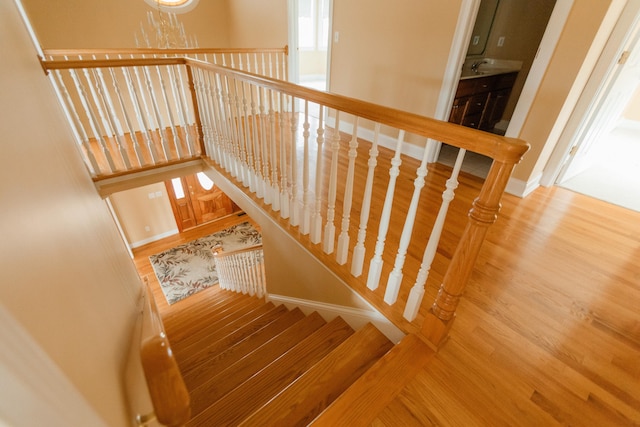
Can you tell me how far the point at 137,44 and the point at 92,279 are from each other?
16.4 feet

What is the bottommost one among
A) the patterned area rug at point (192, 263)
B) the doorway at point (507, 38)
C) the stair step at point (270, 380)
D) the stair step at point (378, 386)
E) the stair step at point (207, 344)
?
the patterned area rug at point (192, 263)

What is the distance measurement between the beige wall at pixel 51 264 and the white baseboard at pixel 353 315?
42.2 inches

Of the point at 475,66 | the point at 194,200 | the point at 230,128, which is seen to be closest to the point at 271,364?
the point at 230,128

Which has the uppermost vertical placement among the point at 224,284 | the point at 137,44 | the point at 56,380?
the point at 137,44

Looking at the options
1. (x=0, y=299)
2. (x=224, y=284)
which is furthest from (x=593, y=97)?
(x=224, y=284)

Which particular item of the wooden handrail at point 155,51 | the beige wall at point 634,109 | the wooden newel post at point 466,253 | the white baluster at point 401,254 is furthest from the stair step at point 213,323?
the beige wall at point 634,109

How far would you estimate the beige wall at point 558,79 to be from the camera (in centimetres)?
188

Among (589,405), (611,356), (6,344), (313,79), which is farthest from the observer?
(313,79)

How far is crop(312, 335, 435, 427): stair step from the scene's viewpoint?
3.34ft

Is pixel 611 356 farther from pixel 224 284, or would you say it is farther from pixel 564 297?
pixel 224 284

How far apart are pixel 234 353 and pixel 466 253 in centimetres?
180

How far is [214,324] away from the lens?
282 cm

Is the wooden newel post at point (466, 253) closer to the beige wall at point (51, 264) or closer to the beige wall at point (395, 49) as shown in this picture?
the beige wall at point (51, 264)

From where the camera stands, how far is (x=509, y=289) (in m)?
1.56
